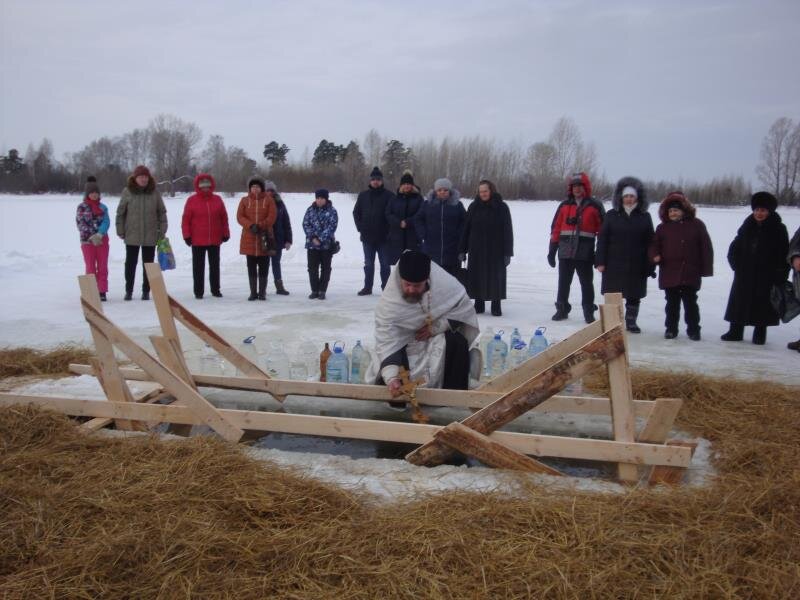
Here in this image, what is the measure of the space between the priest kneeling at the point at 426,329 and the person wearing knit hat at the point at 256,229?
5580mm

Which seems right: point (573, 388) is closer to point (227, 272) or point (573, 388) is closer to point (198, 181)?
point (198, 181)

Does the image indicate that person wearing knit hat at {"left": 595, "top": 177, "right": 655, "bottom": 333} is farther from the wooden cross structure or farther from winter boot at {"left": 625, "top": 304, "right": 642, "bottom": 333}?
the wooden cross structure

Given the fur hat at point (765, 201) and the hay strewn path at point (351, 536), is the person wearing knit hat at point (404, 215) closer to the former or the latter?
the fur hat at point (765, 201)

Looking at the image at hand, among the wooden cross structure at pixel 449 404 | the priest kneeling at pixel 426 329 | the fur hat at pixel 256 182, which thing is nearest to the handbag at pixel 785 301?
the wooden cross structure at pixel 449 404

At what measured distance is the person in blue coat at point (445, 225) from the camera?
930 cm

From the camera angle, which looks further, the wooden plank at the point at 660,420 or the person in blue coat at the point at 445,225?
the person in blue coat at the point at 445,225

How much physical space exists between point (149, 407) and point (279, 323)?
3981mm

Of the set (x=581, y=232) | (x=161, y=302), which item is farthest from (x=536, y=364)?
(x=581, y=232)

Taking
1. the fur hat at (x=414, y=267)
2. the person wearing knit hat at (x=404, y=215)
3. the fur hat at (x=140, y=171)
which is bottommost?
the fur hat at (x=414, y=267)

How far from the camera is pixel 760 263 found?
24.6 ft

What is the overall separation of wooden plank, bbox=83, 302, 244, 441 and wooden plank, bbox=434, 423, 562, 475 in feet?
4.40

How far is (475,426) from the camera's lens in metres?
3.70

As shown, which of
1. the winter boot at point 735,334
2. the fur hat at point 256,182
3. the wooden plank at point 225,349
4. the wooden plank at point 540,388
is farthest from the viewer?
the fur hat at point 256,182

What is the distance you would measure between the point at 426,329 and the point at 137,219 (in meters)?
6.55
